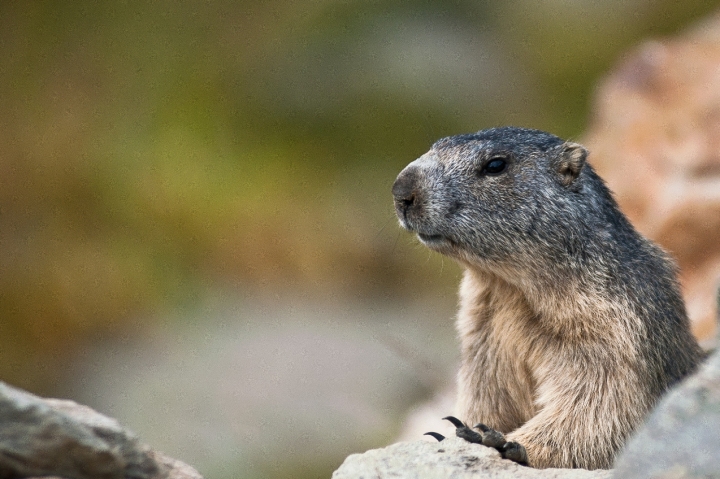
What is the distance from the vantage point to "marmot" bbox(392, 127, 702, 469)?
4.37m

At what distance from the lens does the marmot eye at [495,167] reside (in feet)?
15.6

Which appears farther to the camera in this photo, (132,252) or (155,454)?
(132,252)

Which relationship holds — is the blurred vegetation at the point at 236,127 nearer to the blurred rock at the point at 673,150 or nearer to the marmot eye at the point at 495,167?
the blurred rock at the point at 673,150

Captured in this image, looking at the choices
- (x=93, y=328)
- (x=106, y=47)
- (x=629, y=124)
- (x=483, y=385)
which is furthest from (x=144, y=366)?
(x=483, y=385)

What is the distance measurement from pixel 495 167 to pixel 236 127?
6689 millimetres

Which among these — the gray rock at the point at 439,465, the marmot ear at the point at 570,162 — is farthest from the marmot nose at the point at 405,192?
the gray rock at the point at 439,465

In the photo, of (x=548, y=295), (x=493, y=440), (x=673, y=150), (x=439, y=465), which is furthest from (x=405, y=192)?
(x=673, y=150)

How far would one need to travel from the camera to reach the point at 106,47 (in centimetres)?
1095

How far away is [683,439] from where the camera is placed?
2576 millimetres

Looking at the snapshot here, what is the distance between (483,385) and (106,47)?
766 centimetres

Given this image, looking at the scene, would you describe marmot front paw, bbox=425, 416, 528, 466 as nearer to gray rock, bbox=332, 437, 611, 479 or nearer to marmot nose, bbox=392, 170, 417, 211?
gray rock, bbox=332, 437, 611, 479

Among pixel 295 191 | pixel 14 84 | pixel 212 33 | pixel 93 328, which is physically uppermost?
pixel 212 33

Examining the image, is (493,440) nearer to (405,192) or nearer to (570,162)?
(405,192)

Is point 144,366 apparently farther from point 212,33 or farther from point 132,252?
point 212,33
